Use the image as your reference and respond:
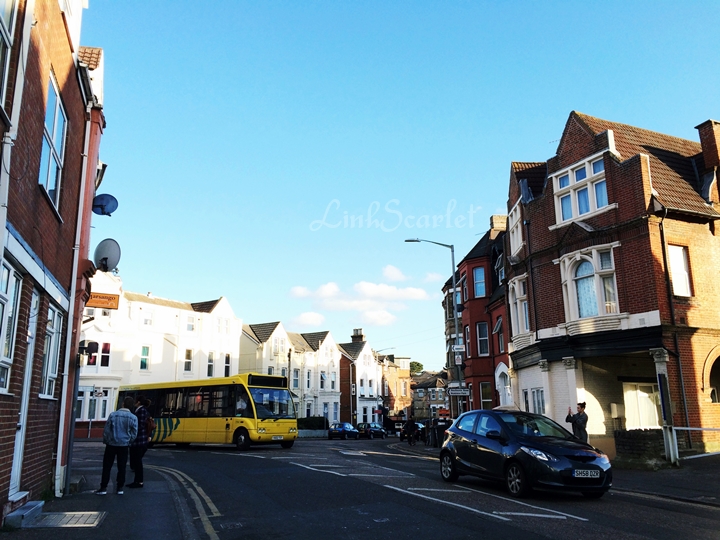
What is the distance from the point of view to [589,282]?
20484 millimetres

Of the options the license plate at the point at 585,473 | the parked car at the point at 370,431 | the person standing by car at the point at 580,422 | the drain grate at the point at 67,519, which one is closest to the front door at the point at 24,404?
the drain grate at the point at 67,519

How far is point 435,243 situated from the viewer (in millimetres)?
26141

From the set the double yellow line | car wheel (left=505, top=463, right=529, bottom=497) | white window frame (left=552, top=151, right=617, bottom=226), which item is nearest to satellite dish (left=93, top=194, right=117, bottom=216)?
the double yellow line

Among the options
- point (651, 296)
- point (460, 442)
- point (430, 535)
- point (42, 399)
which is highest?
point (651, 296)

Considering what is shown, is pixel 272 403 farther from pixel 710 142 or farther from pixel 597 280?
pixel 710 142

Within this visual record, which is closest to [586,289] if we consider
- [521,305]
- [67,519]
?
[521,305]

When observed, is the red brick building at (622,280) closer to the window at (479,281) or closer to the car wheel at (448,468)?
the car wheel at (448,468)

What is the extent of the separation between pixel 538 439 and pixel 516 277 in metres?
14.1

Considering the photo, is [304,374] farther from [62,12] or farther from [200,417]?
[62,12]

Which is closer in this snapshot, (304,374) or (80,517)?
(80,517)

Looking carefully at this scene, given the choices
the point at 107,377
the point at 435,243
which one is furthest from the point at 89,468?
the point at 107,377

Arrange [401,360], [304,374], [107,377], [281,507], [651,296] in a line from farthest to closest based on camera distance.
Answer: [401,360], [304,374], [107,377], [651,296], [281,507]

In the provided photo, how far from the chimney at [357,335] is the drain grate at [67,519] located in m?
66.6

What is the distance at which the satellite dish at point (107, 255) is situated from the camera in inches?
489
